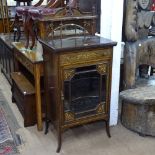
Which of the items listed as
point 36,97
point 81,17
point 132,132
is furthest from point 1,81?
point 132,132

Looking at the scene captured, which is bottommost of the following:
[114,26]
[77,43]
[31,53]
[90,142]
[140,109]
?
[90,142]

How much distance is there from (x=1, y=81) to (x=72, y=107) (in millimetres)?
2207

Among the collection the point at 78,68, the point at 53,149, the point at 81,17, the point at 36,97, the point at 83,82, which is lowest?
the point at 53,149

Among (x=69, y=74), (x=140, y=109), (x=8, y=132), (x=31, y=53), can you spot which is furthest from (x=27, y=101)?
(x=140, y=109)

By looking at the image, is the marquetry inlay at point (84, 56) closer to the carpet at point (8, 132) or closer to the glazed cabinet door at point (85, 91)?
the glazed cabinet door at point (85, 91)

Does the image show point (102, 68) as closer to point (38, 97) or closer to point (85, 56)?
point (85, 56)

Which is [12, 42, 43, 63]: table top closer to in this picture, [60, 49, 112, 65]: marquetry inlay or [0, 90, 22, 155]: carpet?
[60, 49, 112, 65]: marquetry inlay

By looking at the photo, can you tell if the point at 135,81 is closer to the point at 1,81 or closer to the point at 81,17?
the point at 81,17

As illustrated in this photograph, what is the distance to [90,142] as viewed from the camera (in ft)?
7.83

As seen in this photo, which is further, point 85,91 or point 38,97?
point 38,97

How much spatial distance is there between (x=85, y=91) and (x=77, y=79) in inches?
5.8

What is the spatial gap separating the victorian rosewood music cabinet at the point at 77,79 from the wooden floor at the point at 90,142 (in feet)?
0.52

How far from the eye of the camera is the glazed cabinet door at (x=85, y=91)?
212 cm

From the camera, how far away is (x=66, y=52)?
1.99 m
